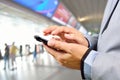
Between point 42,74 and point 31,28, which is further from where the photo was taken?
point 31,28

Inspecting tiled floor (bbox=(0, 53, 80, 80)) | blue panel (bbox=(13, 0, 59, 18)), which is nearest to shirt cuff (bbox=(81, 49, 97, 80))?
tiled floor (bbox=(0, 53, 80, 80))

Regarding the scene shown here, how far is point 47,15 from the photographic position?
11.4 metres

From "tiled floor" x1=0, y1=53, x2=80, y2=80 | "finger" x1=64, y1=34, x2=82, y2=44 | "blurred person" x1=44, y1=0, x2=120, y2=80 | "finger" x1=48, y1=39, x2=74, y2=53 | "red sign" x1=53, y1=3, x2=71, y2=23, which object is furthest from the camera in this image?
"red sign" x1=53, y1=3, x2=71, y2=23

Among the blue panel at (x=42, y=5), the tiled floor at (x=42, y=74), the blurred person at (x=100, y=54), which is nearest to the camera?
the blurred person at (x=100, y=54)

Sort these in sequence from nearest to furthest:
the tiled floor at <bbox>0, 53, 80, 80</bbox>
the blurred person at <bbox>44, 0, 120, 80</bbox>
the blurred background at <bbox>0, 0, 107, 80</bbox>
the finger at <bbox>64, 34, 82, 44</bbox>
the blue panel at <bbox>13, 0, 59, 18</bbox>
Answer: the blurred person at <bbox>44, 0, 120, 80</bbox> → the finger at <bbox>64, 34, 82, 44</bbox> → the tiled floor at <bbox>0, 53, 80, 80</bbox> → the blurred background at <bbox>0, 0, 107, 80</bbox> → the blue panel at <bbox>13, 0, 59, 18</bbox>

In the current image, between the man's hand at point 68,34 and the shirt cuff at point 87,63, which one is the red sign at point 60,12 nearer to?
the man's hand at point 68,34

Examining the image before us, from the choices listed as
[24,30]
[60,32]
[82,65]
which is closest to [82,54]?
[82,65]

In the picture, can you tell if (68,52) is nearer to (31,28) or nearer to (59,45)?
(59,45)

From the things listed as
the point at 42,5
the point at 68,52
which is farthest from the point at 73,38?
the point at 42,5

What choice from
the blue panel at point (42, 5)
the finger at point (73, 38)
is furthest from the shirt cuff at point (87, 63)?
the blue panel at point (42, 5)

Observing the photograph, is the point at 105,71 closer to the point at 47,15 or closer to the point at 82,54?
the point at 82,54

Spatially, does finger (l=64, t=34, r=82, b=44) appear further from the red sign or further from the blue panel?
the red sign

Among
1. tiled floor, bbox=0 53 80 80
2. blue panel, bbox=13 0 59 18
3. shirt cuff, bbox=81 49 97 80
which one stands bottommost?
tiled floor, bbox=0 53 80 80

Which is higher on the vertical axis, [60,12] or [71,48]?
[60,12]
